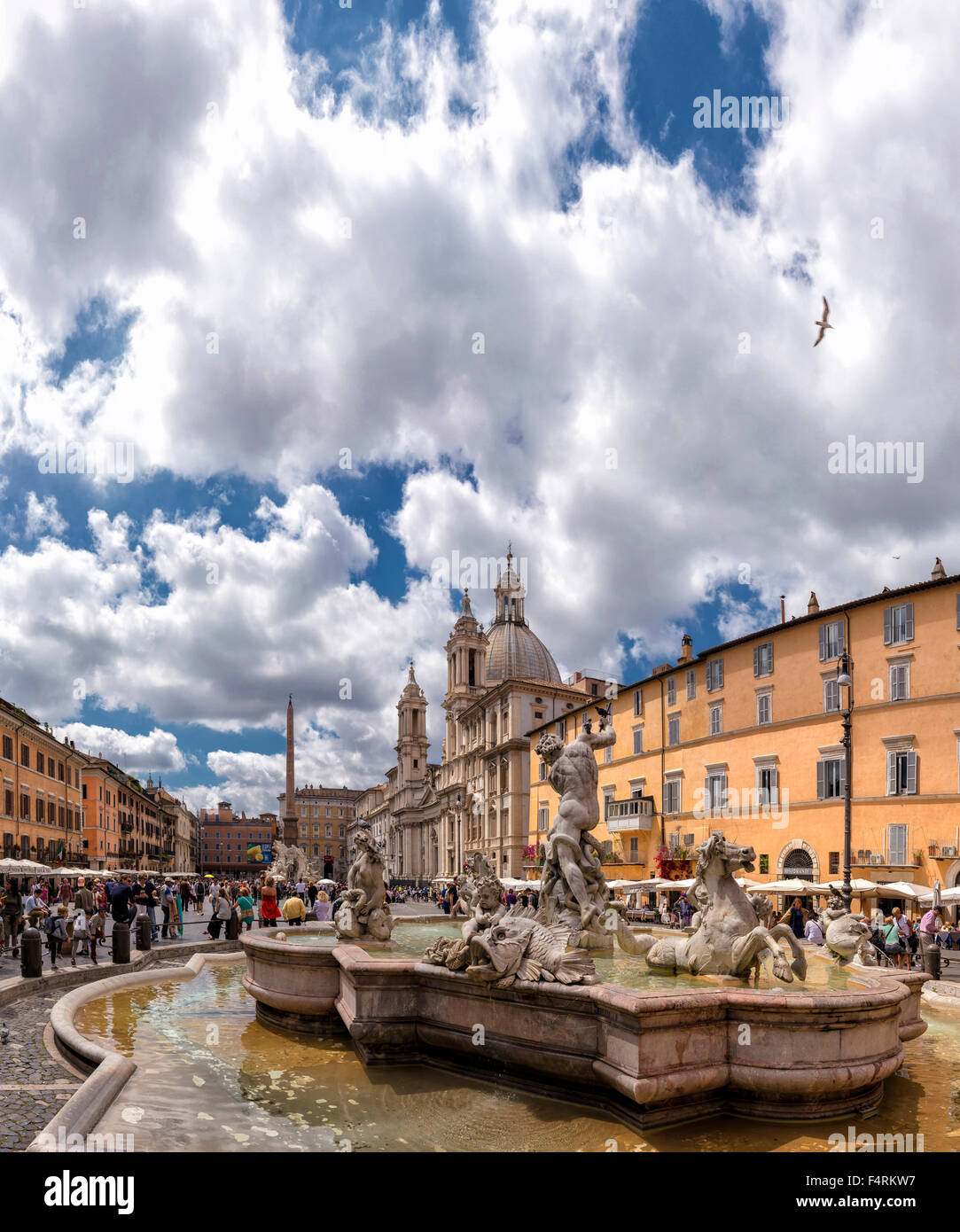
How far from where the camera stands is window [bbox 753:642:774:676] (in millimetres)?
37438

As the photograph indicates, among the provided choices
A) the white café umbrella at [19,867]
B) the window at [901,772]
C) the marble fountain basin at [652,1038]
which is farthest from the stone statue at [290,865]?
the marble fountain basin at [652,1038]

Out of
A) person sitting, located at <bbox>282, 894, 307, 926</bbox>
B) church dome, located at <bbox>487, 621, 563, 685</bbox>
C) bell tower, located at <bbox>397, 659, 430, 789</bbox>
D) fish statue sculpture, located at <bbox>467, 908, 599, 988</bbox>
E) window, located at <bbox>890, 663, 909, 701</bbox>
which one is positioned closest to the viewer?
fish statue sculpture, located at <bbox>467, 908, 599, 988</bbox>

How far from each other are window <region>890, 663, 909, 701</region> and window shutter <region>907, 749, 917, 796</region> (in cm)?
196

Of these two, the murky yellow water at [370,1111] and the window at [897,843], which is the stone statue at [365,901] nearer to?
the murky yellow water at [370,1111]

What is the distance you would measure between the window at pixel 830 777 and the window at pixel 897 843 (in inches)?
108

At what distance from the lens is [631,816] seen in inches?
1821

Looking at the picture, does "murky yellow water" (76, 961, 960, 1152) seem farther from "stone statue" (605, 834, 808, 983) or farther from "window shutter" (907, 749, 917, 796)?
"window shutter" (907, 749, 917, 796)

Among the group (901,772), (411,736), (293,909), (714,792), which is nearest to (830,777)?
(901,772)

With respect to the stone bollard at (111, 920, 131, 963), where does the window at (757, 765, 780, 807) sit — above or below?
above

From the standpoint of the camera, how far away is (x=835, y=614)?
112 ft

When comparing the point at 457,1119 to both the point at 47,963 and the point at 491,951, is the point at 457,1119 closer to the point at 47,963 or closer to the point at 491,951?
the point at 491,951

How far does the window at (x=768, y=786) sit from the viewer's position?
3609cm

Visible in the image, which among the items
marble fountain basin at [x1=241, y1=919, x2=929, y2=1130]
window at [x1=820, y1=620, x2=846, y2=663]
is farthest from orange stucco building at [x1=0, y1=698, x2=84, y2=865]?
marble fountain basin at [x1=241, y1=919, x2=929, y2=1130]

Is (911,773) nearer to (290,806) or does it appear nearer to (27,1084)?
(27,1084)
